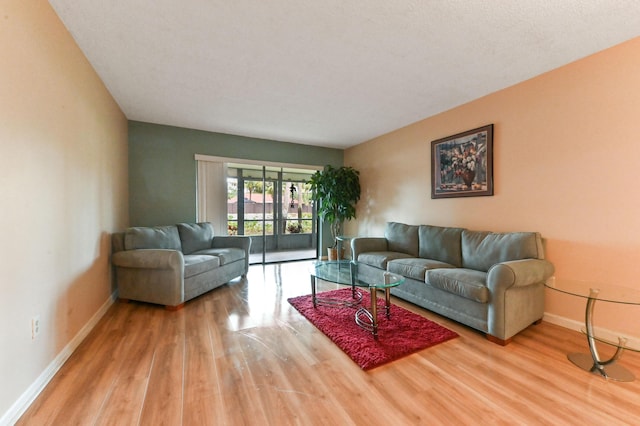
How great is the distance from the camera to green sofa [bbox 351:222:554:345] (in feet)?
6.88

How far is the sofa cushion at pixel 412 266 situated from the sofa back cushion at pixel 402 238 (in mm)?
539

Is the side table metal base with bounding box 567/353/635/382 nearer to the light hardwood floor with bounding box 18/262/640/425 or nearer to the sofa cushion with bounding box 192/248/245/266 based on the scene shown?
the light hardwood floor with bounding box 18/262/640/425

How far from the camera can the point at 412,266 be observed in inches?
112

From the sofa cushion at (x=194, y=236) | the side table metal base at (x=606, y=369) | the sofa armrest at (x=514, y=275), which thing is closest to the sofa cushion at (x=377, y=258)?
the sofa armrest at (x=514, y=275)

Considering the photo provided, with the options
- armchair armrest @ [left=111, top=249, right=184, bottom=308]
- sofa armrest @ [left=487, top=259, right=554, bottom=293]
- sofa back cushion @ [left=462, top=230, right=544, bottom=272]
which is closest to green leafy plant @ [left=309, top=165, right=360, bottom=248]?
sofa back cushion @ [left=462, top=230, right=544, bottom=272]

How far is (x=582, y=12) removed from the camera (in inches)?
68.3

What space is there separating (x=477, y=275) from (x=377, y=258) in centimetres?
118

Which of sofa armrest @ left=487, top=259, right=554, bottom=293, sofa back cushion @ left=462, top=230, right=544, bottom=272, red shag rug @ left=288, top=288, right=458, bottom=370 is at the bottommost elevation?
red shag rug @ left=288, top=288, right=458, bottom=370

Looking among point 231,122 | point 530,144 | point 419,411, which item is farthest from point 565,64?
point 231,122

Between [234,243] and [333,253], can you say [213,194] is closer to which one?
[234,243]

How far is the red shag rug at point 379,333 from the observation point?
6.35 ft

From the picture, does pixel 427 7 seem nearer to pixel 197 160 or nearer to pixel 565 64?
pixel 565 64

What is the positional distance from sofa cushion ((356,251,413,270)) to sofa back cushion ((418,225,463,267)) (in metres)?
0.27

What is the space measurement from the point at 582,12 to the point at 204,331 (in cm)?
375
